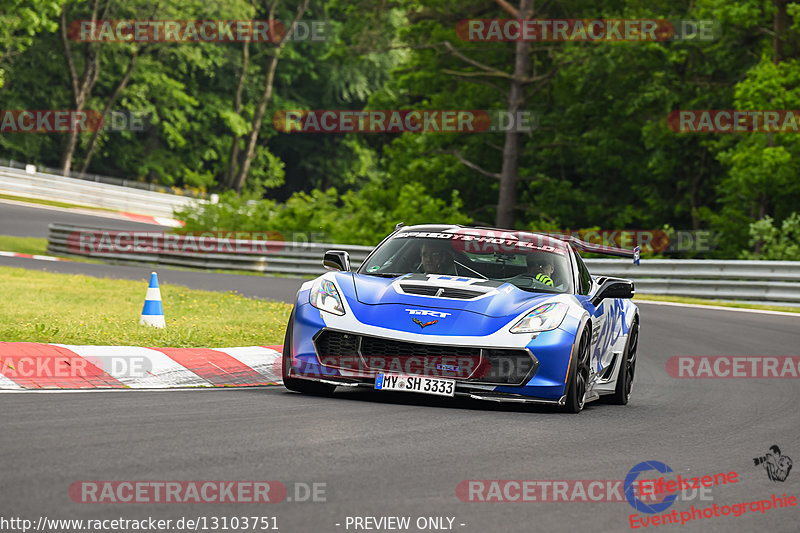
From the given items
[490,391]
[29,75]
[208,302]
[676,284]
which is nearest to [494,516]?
[490,391]

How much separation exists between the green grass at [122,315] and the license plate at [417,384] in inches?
129

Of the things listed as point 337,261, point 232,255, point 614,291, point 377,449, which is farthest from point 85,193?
point 377,449

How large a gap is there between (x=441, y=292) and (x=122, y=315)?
620 centimetres

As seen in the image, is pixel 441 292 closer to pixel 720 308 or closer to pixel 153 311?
pixel 153 311

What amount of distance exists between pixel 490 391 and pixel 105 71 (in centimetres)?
5721

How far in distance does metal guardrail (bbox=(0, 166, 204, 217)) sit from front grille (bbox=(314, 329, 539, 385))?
4196 cm

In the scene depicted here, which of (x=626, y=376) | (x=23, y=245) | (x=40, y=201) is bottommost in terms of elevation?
(x=23, y=245)

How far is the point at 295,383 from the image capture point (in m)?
8.88

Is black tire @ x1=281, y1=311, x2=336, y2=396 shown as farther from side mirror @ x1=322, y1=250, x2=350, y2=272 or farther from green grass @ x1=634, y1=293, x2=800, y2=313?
green grass @ x1=634, y1=293, x2=800, y2=313

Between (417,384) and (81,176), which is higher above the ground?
(81,176)

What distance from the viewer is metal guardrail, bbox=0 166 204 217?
4944 centimetres

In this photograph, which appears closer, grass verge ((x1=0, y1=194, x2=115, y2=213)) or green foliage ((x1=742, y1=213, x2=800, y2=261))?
green foliage ((x1=742, y1=213, x2=800, y2=261))

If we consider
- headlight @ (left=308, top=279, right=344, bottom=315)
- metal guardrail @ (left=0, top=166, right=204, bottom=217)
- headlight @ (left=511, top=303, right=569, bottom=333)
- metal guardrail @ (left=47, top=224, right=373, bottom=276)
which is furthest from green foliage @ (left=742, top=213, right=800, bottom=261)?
metal guardrail @ (left=0, top=166, right=204, bottom=217)

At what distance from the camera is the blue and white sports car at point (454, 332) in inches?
325
